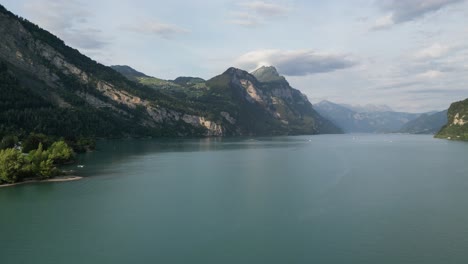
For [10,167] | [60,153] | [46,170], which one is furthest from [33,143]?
[10,167]

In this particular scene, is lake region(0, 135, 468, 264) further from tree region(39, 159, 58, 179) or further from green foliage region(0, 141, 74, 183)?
tree region(39, 159, 58, 179)

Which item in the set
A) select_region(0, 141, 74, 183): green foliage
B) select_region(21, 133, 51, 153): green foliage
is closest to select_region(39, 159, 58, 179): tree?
select_region(0, 141, 74, 183): green foliage

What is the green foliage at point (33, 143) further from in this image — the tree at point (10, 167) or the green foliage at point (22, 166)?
the tree at point (10, 167)

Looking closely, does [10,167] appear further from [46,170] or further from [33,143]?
[33,143]

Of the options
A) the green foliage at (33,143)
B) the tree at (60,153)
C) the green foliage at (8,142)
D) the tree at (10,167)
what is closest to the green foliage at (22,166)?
the tree at (10,167)

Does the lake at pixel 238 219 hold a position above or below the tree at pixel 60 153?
below

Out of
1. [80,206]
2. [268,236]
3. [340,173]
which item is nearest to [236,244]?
[268,236]
